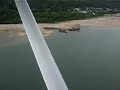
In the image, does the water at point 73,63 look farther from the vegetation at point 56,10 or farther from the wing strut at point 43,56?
the vegetation at point 56,10

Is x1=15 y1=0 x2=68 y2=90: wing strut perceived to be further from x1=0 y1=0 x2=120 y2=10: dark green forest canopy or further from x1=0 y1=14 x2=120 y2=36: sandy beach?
x1=0 y1=0 x2=120 y2=10: dark green forest canopy

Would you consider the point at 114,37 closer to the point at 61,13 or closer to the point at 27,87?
the point at 61,13

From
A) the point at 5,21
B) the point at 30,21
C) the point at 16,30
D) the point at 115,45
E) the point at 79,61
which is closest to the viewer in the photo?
the point at 30,21

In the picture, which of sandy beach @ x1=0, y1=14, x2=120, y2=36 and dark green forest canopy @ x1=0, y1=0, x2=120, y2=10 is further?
dark green forest canopy @ x1=0, y1=0, x2=120, y2=10

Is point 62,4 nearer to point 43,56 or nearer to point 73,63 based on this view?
point 73,63

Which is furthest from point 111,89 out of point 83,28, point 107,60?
point 83,28

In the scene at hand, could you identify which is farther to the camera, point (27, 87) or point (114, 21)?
point (114, 21)

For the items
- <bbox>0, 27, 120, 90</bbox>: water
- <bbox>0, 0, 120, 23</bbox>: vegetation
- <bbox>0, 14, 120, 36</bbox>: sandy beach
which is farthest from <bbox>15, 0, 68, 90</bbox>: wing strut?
<bbox>0, 0, 120, 23</bbox>: vegetation
